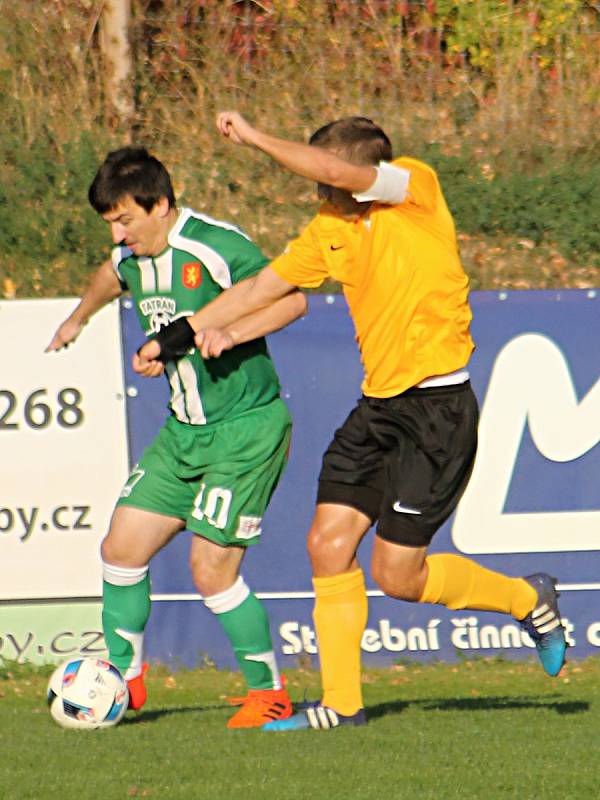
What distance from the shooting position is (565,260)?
10.5m

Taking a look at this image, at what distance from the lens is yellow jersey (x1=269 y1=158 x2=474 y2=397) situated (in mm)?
5938

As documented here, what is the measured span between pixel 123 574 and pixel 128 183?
1.52m

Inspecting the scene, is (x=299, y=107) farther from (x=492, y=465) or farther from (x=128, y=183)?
(x=128, y=183)

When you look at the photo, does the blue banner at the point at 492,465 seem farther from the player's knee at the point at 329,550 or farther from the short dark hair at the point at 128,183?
the player's knee at the point at 329,550

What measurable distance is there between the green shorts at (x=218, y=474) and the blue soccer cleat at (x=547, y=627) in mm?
1115

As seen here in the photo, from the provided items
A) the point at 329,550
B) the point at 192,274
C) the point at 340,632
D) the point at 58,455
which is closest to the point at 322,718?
the point at 340,632

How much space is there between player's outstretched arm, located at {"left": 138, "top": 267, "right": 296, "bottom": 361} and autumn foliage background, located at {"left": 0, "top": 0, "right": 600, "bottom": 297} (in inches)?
171

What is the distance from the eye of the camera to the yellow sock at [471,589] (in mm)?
6289

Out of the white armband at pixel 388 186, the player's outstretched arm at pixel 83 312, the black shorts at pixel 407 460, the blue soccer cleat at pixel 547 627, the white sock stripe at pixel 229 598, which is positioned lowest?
the blue soccer cleat at pixel 547 627

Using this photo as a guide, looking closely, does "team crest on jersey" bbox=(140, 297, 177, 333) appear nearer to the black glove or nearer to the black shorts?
the black glove

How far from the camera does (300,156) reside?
5500 millimetres

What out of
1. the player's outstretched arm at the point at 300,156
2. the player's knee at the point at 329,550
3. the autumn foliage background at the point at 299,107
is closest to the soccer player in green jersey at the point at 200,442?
the player's knee at the point at 329,550

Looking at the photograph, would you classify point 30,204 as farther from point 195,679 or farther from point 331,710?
point 331,710

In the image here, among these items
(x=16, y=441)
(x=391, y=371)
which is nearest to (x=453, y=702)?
(x=391, y=371)
